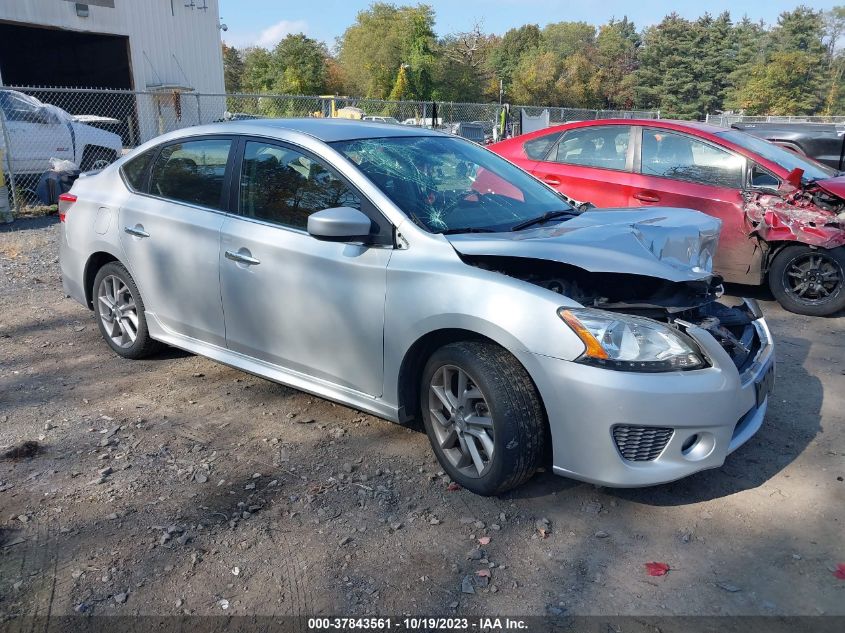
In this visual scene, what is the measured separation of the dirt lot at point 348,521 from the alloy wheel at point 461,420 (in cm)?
19

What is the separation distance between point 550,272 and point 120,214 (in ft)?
9.89

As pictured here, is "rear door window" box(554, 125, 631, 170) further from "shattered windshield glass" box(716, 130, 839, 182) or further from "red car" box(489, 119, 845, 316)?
"shattered windshield glass" box(716, 130, 839, 182)

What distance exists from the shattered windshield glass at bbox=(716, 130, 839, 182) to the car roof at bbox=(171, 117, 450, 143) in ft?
11.5

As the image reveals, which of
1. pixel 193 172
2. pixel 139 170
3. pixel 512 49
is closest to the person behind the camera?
pixel 193 172

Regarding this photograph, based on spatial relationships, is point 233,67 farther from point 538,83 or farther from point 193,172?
point 193,172

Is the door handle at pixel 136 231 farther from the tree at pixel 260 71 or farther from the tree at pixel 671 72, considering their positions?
the tree at pixel 671 72

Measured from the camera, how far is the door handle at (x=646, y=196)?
6.45m

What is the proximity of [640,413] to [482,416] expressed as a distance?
2.30 feet

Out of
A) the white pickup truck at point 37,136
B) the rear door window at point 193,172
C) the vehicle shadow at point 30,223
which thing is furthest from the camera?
the white pickup truck at point 37,136

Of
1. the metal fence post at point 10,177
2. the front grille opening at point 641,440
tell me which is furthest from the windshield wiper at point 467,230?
the metal fence post at point 10,177

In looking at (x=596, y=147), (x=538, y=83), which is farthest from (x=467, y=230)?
(x=538, y=83)

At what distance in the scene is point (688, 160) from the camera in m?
6.50

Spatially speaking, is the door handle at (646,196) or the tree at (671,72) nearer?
the door handle at (646,196)

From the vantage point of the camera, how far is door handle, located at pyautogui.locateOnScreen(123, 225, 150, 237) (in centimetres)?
443
